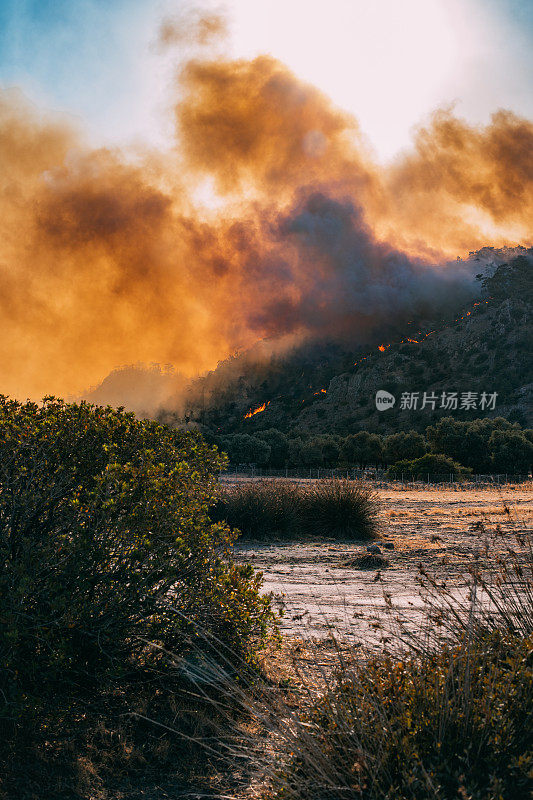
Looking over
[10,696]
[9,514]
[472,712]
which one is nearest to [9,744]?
[10,696]

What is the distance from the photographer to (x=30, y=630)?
3615mm

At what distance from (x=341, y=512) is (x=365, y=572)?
17.6 ft

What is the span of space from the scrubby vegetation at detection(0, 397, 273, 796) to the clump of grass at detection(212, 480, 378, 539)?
411 inches

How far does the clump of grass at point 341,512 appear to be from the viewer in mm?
15406

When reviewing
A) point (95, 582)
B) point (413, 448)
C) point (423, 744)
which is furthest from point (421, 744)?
point (413, 448)

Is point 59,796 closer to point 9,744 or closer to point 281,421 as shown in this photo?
point 9,744

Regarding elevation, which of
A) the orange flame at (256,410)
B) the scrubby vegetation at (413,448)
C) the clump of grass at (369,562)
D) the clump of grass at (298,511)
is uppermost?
the orange flame at (256,410)

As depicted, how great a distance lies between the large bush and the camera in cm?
359

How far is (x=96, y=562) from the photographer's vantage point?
3783 millimetres

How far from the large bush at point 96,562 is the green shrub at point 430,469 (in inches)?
1743

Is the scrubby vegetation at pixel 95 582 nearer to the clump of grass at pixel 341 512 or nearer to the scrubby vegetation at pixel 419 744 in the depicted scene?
the scrubby vegetation at pixel 419 744

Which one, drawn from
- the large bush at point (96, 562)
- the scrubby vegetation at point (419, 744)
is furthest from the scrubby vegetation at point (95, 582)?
the scrubby vegetation at point (419, 744)

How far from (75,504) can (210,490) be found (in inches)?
59.7

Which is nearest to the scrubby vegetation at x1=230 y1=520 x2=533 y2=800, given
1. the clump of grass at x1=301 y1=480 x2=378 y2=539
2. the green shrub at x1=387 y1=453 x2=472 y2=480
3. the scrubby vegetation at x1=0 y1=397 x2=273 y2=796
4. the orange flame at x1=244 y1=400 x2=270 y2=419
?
the scrubby vegetation at x1=0 y1=397 x2=273 y2=796
